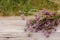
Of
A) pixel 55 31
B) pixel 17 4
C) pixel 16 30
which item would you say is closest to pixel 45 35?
pixel 55 31

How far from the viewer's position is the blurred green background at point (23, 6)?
6.92ft

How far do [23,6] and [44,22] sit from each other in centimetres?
33

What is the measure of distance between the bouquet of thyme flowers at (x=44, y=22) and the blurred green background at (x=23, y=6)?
15 cm

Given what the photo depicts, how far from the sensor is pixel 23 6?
2.16 meters

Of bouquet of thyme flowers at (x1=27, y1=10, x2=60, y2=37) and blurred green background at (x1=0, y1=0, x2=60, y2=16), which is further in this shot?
blurred green background at (x1=0, y1=0, x2=60, y2=16)

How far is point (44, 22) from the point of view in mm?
1940

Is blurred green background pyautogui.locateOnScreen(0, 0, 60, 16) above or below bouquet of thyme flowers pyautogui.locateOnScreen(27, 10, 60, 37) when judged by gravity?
above

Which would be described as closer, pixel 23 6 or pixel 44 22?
pixel 44 22

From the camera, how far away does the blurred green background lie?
6.92 feet

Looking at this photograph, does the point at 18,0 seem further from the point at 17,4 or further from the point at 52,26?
the point at 52,26

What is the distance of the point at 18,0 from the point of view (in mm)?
2227

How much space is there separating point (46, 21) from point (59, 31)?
15 cm

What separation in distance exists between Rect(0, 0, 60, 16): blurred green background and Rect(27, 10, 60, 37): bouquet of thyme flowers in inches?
5.8

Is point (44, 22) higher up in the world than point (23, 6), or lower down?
lower down
